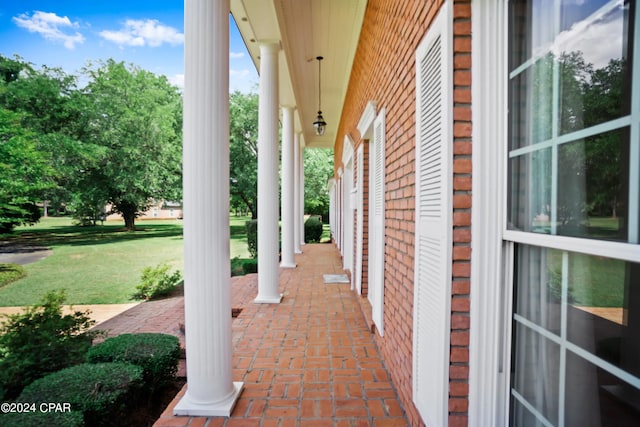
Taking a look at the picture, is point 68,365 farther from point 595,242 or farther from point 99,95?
point 99,95

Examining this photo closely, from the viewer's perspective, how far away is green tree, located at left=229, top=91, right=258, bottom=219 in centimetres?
2230

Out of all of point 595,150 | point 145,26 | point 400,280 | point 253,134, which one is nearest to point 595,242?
point 595,150

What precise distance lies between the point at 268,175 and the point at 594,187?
4.61 m

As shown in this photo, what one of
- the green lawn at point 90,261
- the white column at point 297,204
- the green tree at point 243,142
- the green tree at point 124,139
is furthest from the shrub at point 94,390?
the green tree at point 124,139

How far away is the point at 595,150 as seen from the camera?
3.09 feet

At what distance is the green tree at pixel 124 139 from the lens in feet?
66.4

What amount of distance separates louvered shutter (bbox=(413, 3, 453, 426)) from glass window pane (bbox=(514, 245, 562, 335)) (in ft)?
1.00

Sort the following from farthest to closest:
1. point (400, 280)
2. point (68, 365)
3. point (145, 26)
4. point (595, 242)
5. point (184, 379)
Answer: point (145, 26), point (184, 379), point (68, 365), point (400, 280), point (595, 242)

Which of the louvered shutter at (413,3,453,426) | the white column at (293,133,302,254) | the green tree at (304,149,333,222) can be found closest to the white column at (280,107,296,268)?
the white column at (293,133,302,254)

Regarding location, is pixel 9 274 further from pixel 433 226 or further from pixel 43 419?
pixel 433 226

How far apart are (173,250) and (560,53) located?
2099cm

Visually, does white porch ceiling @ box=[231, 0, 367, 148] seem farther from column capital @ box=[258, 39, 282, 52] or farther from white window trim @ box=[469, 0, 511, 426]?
white window trim @ box=[469, 0, 511, 426]

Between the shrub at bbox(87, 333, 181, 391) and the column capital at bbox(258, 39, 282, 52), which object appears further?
the column capital at bbox(258, 39, 282, 52)

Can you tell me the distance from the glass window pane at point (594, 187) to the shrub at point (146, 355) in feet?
9.60
